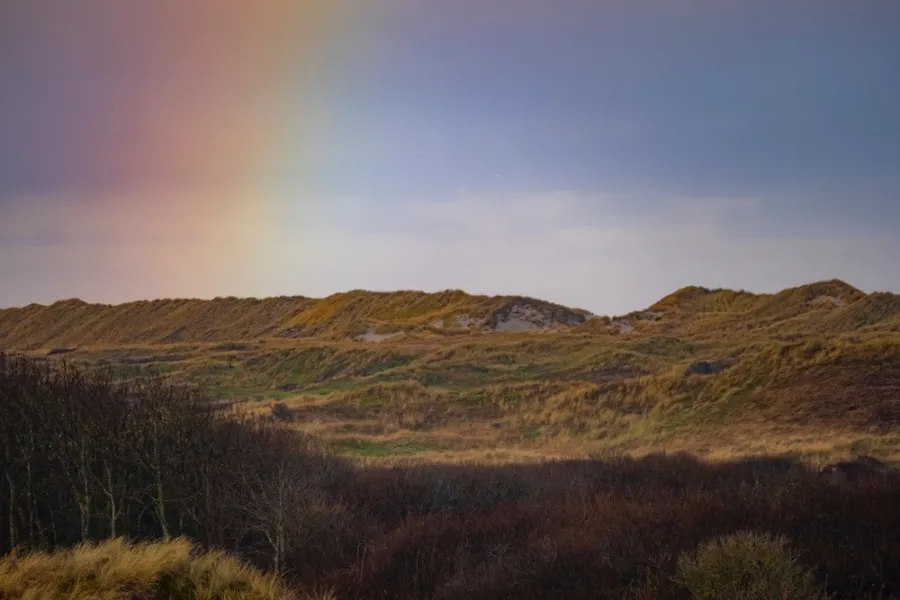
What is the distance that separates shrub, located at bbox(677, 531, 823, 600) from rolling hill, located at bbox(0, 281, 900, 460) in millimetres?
12300

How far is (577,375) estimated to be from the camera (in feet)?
142

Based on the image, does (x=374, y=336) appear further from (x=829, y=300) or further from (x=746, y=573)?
(x=746, y=573)

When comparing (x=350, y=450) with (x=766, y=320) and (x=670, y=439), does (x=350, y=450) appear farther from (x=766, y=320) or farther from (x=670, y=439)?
(x=766, y=320)

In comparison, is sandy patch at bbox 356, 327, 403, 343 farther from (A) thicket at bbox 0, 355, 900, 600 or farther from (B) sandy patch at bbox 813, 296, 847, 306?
(A) thicket at bbox 0, 355, 900, 600

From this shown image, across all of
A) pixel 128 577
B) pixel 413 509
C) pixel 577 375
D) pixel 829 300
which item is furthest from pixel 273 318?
pixel 128 577

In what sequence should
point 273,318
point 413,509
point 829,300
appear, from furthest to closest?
point 273,318 → point 829,300 → point 413,509

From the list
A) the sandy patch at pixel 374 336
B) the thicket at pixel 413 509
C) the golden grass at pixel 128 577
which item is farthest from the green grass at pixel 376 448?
the sandy patch at pixel 374 336

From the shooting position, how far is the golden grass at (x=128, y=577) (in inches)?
234

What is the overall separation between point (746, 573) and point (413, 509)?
933 centimetres

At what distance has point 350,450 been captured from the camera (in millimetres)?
25531

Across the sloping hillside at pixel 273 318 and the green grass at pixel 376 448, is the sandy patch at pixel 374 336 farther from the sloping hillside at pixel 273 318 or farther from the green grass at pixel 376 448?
the green grass at pixel 376 448

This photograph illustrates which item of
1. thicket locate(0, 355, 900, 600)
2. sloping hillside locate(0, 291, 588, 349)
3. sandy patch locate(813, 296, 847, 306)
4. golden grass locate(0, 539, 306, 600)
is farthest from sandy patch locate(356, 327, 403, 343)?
golden grass locate(0, 539, 306, 600)

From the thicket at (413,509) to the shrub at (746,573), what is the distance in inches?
1.2

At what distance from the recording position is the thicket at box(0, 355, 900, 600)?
29.0 feet
